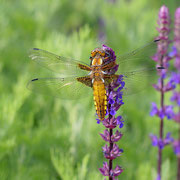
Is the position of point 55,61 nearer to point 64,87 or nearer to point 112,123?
point 64,87

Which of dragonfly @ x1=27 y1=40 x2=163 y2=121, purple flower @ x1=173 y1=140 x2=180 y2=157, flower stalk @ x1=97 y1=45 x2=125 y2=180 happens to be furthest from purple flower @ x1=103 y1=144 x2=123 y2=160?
purple flower @ x1=173 y1=140 x2=180 y2=157

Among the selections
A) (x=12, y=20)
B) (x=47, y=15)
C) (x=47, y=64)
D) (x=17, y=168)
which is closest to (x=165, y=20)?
(x=47, y=64)

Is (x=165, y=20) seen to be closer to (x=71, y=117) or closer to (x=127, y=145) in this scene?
(x=127, y=145)

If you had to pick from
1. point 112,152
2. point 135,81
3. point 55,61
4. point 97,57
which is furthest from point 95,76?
point 55,61

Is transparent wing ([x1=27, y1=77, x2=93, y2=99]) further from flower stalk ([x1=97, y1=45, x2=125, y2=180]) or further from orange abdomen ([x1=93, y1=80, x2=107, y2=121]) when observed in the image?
flower stalk ([x1=97, y1=45, x2=125, y2=180])

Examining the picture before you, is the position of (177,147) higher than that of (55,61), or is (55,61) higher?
(55,61)

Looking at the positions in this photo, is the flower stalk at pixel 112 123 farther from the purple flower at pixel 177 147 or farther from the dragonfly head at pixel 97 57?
the purple flower at pixel 177 147

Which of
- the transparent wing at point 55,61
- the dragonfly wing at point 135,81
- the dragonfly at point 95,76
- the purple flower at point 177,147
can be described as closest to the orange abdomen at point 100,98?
the dragonfly at point 95,76
